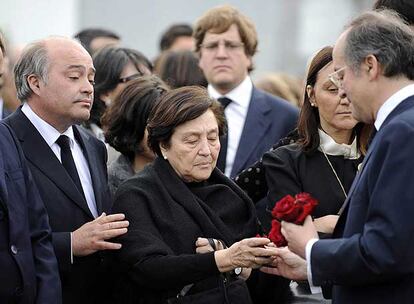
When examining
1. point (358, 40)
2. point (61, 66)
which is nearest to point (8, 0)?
A: point (61, 66)

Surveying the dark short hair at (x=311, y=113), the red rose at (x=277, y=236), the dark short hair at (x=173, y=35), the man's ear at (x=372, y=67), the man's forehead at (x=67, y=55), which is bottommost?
the dark short hair at (x=173, y=35)

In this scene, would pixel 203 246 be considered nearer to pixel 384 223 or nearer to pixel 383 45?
pixel 384 223

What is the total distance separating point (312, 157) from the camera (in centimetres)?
521

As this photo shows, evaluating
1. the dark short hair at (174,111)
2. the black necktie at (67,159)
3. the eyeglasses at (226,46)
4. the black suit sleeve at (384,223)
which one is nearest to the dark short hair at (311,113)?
the dark short hair at (174,111)

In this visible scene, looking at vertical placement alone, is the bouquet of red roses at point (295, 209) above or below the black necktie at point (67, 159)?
above

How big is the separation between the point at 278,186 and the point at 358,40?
1.30 m

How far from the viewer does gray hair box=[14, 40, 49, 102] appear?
17.3 feet

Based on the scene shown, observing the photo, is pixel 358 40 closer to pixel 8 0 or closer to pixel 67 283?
pixel 67 283

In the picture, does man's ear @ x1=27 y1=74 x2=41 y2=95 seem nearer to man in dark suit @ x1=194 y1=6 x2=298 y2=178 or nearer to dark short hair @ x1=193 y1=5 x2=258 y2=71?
man in dark suit @ x1=194 y1=6 x2=298 y2=178

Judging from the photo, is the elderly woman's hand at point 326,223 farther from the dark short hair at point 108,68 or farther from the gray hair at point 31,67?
the dark short hair at point 108,68

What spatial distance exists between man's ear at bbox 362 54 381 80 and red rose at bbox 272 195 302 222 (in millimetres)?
595

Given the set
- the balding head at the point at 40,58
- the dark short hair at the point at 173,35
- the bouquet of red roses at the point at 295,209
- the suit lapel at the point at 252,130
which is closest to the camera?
the bouquet of red roses at the point at 295,209

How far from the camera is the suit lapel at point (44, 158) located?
5082 mm

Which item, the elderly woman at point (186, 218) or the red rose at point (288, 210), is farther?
the elderly woman at point (186, 218)
